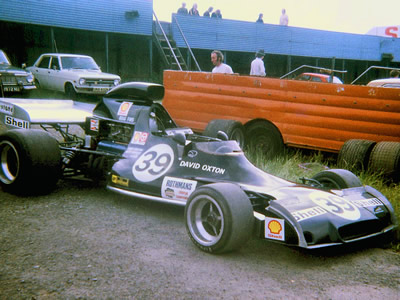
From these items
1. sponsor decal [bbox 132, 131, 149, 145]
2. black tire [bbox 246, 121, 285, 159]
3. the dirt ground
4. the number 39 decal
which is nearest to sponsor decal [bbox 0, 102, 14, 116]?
the dirt ground

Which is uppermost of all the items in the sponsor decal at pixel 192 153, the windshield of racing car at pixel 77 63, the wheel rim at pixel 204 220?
the windshield of racing car at pixel 77 63

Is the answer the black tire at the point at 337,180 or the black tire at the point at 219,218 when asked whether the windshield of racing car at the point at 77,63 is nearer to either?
the black tire at the point at 337,180

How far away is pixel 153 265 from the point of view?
153 inches

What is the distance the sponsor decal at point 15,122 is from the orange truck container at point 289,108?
3.52m

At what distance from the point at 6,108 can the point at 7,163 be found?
122 cm

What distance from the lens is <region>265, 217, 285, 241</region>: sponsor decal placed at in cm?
390

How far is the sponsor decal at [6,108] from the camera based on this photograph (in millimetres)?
6613

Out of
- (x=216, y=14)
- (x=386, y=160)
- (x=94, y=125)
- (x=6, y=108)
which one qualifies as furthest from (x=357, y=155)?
(x=216, y=14)

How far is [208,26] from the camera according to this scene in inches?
963

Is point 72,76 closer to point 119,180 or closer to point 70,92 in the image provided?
point 70,92

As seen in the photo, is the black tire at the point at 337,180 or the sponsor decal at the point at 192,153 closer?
the black tire at the point at 337,180

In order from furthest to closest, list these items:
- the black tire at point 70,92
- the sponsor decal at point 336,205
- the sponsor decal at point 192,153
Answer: the black tire at point 70,92, the sponsor decal at point 192,153, the sponsor decal at point 336,205

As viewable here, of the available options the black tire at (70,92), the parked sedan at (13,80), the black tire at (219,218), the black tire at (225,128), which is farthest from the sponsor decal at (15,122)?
the black tire at (70,92)

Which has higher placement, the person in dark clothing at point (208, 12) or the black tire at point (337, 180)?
the person in dark clothing at point (208, 12)
